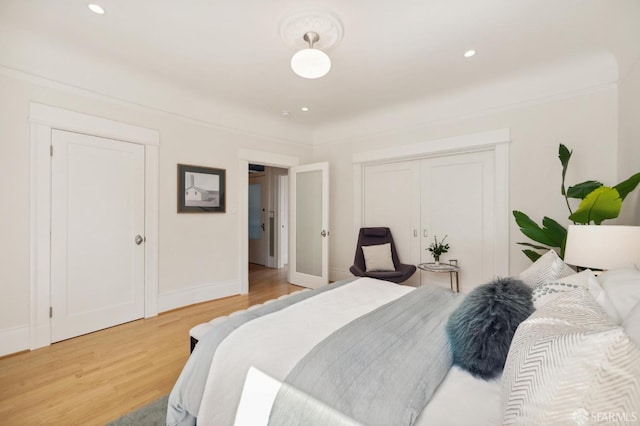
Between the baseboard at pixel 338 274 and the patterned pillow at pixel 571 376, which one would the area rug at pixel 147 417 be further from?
the baseboard at pixel 338 274

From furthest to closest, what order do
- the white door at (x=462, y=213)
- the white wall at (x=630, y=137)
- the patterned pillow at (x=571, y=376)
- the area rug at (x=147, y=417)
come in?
the white door at (x=462, y=213) → the white wall at (x=630, y=137) → the area rug at (x=147, y=417) → the patterned pillow at (x=571, y=376)

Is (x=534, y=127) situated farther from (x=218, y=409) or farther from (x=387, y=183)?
(x=218, y=409)

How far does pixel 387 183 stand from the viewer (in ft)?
13.3

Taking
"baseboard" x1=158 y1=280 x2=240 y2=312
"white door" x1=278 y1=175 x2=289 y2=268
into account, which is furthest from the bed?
"white door" x1=278 y1=175 x2=289 y2=268

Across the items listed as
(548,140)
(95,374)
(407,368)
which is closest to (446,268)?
(548,140)

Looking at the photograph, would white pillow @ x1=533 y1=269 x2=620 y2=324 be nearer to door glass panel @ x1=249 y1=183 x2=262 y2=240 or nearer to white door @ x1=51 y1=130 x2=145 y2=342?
white door @ x1=51 y1=130 x2=145 y2=342

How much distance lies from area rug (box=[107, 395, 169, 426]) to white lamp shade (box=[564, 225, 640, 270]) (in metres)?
2.78

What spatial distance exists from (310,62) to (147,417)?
2510mm

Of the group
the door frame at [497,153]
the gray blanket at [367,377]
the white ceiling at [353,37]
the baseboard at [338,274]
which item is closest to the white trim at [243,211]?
the white ceiling at [353,37]

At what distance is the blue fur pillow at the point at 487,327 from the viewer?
1.03m

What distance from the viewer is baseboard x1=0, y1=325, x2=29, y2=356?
217cm

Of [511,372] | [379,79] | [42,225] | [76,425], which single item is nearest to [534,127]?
[379,79]

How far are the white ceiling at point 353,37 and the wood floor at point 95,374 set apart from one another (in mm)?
2571

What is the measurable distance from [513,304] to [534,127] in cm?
267
